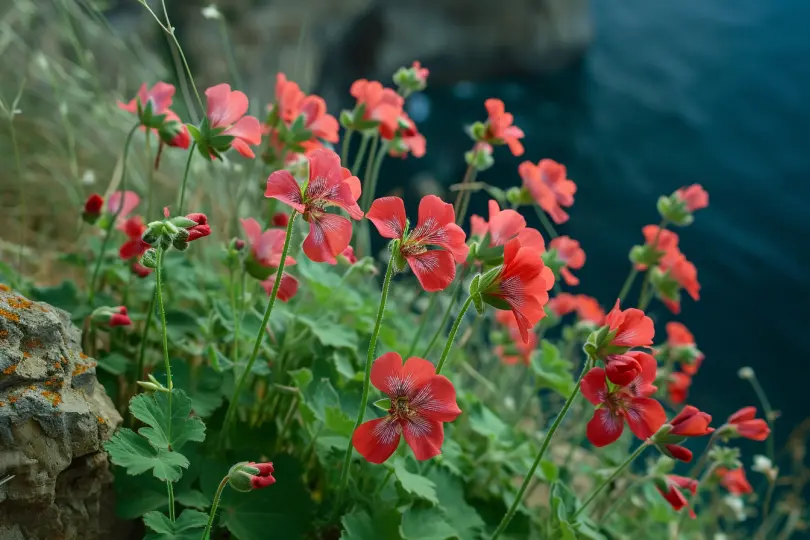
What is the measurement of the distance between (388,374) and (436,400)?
5 cm

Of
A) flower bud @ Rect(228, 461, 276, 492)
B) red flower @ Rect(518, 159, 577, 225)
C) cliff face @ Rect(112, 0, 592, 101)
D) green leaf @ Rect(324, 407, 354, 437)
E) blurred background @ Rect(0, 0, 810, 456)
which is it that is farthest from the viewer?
blurred background @ Rect(0, 0, 810, 456)

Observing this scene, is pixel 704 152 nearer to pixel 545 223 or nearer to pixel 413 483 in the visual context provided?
pixel 545 223

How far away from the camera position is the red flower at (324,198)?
65 cm

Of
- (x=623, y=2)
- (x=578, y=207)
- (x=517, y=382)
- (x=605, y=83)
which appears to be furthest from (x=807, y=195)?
(x=517, y=382)

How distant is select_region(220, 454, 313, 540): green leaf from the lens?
2.63 feet

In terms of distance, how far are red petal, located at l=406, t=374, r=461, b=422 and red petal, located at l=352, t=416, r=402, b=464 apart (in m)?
0.03

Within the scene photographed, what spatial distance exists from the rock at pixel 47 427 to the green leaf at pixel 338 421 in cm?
23

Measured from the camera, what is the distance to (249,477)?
612mm

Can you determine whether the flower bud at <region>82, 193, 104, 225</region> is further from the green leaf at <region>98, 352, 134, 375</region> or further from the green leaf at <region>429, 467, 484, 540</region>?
the green leaf at <region>429, 467, 484, 540</region>

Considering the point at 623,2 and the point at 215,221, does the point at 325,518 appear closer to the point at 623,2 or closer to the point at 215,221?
the point at 215,221

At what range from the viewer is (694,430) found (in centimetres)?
75

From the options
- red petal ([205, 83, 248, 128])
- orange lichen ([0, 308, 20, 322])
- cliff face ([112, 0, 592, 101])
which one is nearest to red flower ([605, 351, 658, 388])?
red petal ([205, 83, 248, 128])

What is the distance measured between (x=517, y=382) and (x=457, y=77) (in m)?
3.46

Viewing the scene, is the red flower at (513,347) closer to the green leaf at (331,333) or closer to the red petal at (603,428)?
the green leaf at (331,333)
